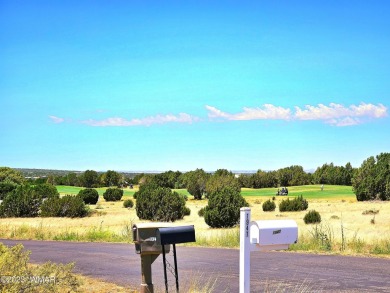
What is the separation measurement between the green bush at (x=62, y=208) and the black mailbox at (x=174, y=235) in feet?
132

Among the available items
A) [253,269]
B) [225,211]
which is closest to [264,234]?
[253,269]

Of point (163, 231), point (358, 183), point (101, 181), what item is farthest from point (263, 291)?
point (101, 181)

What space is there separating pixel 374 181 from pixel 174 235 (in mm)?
72821

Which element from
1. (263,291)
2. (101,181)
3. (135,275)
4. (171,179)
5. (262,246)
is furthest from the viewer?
(101,181)

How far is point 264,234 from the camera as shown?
599 centimetres

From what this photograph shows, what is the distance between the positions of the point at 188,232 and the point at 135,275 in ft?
19.2

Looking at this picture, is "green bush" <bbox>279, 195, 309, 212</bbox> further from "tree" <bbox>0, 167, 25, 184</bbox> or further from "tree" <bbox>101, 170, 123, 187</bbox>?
"tree" <bbox>101, 170, 123, 187</bbox>

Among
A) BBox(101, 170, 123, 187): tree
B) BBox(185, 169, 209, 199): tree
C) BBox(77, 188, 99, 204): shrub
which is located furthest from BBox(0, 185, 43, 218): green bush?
BBox(101, 170, 123, 187): tree

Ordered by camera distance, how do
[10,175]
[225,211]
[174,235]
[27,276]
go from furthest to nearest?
[10,175]
[225,211]
[27,276]
[174,235]

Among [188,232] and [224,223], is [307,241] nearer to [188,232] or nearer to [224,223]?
[188,232]

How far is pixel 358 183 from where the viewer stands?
8250 centimetres

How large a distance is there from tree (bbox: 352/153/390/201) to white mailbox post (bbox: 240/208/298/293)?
71116 mm

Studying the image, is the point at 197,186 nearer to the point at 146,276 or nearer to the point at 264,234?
the point at 146,276

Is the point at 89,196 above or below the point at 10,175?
below
